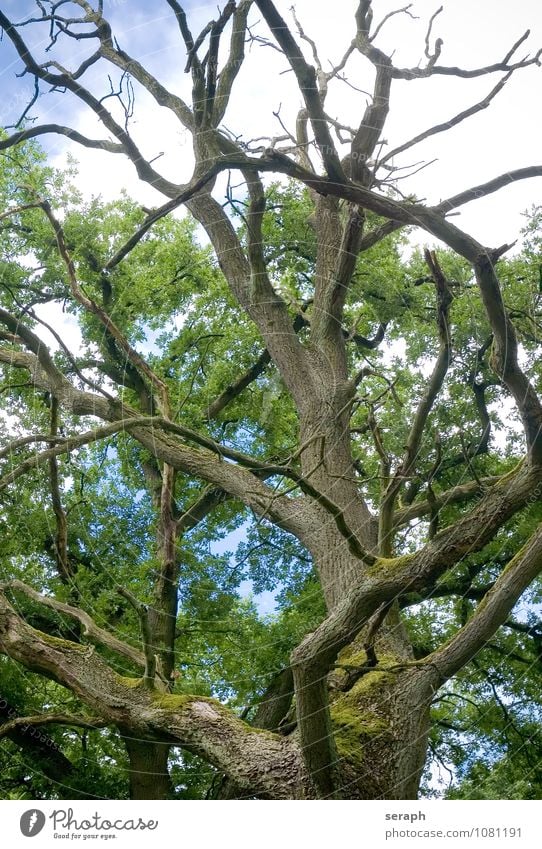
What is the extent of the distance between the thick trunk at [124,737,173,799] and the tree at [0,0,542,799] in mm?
13

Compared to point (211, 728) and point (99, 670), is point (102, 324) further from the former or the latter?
point (211, 728)

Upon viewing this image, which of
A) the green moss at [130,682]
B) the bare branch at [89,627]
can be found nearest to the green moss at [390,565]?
the green moss at [130,682]

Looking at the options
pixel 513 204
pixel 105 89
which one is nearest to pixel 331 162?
pixel 513 204

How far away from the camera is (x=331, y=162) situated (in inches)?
120

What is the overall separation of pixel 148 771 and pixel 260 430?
5.58ft

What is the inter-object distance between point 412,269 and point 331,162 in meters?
1.75

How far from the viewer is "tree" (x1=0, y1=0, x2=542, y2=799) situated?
116 inches

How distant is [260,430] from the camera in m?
4.49

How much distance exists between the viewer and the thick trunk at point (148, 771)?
358 centimetres

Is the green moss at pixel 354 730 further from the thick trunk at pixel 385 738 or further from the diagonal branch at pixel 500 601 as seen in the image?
the diagonal branch at pixel 500 601
